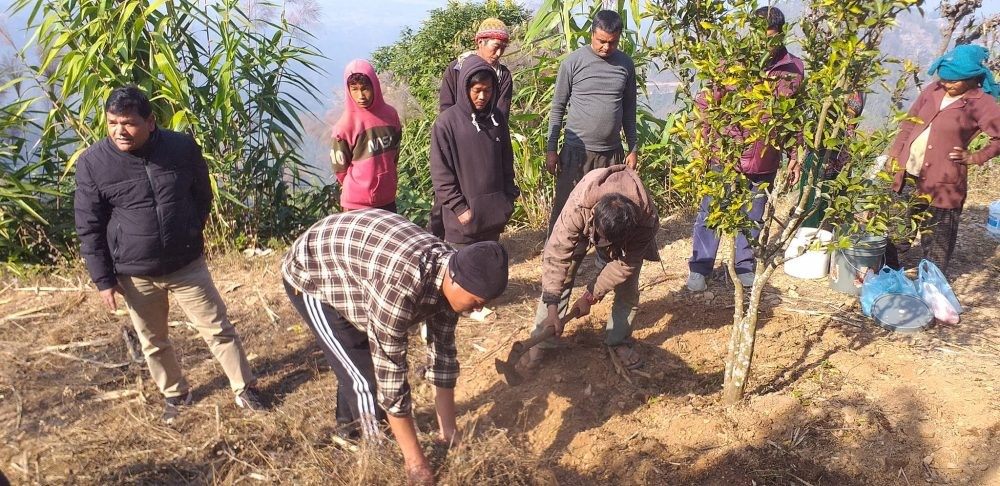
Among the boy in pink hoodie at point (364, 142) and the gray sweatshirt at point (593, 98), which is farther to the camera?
the gray sweatshirt at point (593, 98)

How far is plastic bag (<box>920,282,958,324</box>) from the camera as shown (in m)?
3.60

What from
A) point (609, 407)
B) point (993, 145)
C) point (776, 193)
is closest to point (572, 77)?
point (776, 193)

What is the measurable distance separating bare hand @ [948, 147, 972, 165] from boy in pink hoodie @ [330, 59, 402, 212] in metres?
3.31

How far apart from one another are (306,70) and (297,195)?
103 centimetres

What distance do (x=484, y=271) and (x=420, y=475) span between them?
0.85m

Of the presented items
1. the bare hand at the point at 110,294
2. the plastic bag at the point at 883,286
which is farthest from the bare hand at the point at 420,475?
the plastic bag at the point at 883,286

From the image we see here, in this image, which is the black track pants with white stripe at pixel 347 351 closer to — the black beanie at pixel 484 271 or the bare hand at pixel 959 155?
the black beanie at pixel 484 271

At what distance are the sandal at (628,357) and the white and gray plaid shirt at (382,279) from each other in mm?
1396

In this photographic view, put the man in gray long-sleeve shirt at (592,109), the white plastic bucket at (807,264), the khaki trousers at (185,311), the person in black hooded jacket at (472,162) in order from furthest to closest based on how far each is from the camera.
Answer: the white plastic bucket at (807,264) → the man in gray long-sleeve shirt at (592,109) → the person in black hooded jacket at (472,162) → the khaki trousers at (185,311)

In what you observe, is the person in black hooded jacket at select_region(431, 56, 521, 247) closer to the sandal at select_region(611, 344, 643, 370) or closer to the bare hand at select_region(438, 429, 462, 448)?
the sandal at select_region(611, 344, 643, 370)

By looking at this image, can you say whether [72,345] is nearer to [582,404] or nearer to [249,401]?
[249,401]

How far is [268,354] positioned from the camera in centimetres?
372

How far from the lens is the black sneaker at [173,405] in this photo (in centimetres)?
307

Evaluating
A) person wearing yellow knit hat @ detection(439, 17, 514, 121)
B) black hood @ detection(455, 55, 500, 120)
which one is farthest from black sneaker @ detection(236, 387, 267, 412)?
person wearing yellow knit hat @ detection(439, 17, 514, 121)
